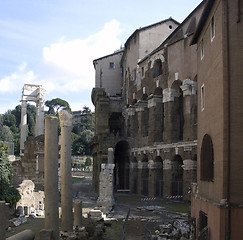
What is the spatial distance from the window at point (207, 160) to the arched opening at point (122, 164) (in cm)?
2485

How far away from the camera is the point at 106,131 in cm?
3956

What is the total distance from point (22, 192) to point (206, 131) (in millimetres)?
13024

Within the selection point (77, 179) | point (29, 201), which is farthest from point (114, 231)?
point (77, 179)

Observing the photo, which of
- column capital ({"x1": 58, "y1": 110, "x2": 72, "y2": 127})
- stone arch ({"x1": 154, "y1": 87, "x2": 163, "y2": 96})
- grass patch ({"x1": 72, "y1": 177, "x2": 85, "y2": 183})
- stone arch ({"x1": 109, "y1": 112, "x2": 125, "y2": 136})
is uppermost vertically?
stone arch ({"x1": 154, "y1": 87, "x2": 163, "y2": 96})

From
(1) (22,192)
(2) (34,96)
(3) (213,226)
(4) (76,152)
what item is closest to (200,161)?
(3) (213,226)

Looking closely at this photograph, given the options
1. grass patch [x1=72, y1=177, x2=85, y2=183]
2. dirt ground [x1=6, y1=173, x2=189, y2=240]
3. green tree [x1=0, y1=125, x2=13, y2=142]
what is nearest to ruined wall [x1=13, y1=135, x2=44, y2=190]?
dirt ground [x1=6, y1=173, x2=189, y2=240]

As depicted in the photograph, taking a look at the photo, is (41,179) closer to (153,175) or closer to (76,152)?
(153,175)

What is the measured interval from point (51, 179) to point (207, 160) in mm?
5728

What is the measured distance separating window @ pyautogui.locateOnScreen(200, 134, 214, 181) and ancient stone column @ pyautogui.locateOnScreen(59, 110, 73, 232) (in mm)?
5100

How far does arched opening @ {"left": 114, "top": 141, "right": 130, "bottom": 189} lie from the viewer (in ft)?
132

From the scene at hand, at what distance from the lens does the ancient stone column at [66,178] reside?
1468 cm

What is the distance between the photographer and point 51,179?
496 inches

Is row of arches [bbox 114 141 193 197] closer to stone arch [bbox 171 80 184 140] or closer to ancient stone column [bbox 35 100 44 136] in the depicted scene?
stone arch [bbox 171 80 184 140]

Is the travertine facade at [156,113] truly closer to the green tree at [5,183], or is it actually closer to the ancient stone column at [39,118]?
the ancient stone column at [39,118]
